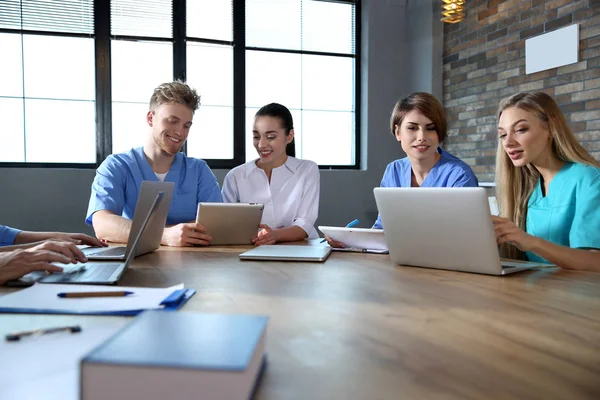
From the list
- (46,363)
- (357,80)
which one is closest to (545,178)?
(46,363)

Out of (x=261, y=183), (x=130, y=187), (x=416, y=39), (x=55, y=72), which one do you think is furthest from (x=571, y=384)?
(x=416, y=39)

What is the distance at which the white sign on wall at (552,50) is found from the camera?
3375 millimetres

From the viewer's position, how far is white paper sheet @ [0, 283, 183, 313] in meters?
0.88

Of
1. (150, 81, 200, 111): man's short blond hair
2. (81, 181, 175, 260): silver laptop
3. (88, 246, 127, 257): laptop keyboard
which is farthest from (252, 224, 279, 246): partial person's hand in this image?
(150, 81, 200, 111): man's short blond hair

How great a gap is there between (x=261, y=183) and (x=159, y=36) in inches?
85.5

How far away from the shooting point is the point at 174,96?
7.95ft

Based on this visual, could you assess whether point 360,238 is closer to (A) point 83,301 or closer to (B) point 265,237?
(B) point 265,237

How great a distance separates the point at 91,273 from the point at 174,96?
1306 millimetres

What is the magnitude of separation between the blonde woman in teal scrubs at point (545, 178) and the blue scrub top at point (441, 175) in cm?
31

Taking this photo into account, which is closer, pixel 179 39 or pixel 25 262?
pixel 25 262

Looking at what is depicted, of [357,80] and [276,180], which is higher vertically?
[357,80]

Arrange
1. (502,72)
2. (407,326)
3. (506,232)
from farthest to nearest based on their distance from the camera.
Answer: (502,72) < (506,232) < (407,326)

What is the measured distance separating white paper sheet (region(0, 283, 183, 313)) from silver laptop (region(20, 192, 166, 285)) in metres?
0.12

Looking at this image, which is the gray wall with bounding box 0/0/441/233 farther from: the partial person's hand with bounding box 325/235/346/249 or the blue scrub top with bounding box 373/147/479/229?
the partial person's hand with bounding box 325/235/346/249
